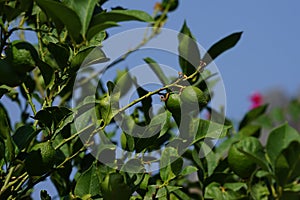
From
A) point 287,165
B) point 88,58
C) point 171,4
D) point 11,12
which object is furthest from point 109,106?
point 171,4

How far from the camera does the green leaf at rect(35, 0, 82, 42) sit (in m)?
0.62

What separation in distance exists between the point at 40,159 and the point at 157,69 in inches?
12.3

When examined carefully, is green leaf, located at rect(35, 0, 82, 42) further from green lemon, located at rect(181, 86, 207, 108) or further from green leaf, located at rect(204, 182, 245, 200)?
green leaf, located at rect(204, 182, 245, 200)

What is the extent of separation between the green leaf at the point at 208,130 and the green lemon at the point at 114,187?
0.21 meters

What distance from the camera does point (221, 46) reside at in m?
0.85

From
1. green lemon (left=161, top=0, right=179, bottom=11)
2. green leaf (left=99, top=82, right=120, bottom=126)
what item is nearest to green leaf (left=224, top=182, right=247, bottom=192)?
green leaf (left=99, top=82, right=120, bottom=126)

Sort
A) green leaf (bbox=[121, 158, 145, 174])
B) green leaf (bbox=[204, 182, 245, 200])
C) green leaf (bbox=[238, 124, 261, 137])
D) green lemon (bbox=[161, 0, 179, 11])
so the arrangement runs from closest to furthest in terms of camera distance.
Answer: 1. green leaf (bbox=[121, 158, 145, 174])
2. green leaf (bbox=[204, 182, 245, 200])
3. green leaf (bbox=[238, 124, 261, 137])
4. green lemon (bbox=[161, 0, 179, 11])

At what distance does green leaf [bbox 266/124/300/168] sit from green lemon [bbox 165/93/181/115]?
215 millimetres

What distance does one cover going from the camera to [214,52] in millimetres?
865

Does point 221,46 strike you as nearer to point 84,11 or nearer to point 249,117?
point 84,11

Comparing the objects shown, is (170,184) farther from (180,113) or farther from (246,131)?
(246,131)

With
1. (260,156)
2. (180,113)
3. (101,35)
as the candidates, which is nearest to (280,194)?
(260,156)

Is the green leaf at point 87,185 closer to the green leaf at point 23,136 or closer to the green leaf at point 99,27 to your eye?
the green leaf at point 23,136

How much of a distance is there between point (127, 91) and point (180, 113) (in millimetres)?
207
